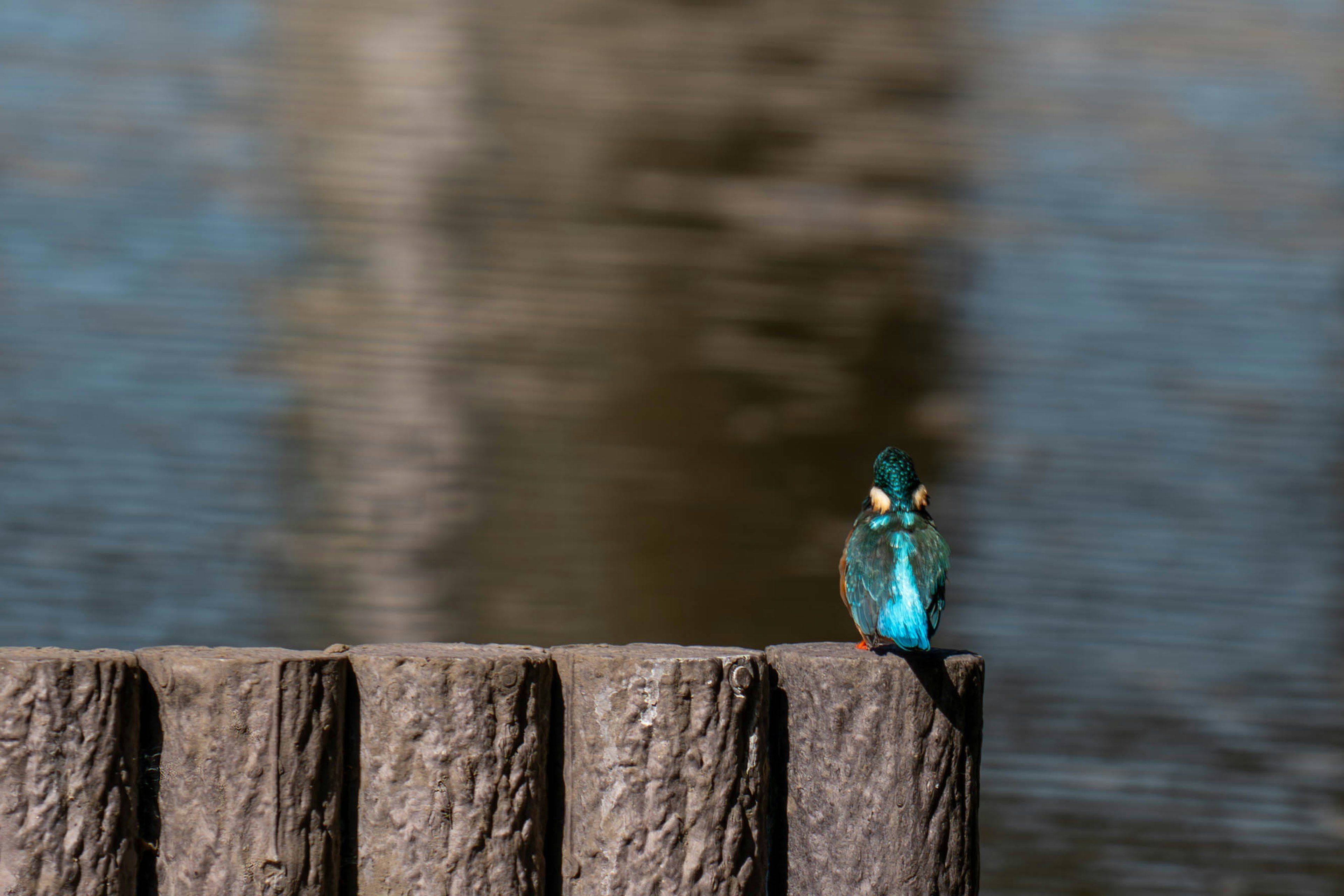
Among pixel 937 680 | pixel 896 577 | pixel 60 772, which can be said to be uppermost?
pixel 896 577

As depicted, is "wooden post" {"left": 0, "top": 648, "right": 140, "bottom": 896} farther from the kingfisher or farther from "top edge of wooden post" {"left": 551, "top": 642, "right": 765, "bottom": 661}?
the kingfisher

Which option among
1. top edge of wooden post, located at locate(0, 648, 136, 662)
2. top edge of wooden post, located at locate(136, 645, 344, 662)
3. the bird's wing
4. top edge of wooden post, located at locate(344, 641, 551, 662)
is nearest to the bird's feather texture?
the bird's wing

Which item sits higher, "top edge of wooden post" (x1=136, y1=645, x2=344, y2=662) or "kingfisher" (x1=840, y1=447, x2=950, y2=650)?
"kingfisher" (x1=840, y1=447, x2=950, y2=650)

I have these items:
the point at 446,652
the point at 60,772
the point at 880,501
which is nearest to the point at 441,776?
the point at 446,652

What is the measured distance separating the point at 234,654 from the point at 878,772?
871 millimetres

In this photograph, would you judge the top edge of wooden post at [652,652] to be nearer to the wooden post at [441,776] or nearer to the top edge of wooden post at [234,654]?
the wooden post at [441,776]

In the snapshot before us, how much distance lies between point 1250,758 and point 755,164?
5.48ft

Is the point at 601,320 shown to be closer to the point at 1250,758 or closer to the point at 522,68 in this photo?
the point at 522,68

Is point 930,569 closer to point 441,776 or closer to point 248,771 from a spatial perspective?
point 441,776

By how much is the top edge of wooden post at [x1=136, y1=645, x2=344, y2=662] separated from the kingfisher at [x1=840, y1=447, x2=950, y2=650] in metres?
0.72

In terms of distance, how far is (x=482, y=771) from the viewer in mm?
1540

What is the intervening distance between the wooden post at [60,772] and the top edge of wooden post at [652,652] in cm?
59

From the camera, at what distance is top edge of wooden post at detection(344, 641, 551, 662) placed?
5.08 ft

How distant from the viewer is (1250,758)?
252 cm
